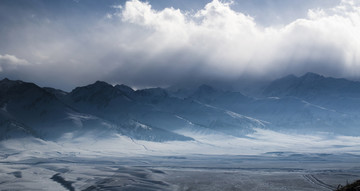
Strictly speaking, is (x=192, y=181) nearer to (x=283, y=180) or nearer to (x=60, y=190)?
(x=283, y=180)

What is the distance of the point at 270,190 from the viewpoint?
84562mm

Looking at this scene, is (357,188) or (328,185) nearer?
(357,188)

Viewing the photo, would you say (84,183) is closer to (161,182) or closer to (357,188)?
(161,182)

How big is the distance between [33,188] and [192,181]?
40.9 meters

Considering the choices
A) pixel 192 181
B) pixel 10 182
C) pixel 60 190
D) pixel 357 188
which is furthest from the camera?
pixel 192 181

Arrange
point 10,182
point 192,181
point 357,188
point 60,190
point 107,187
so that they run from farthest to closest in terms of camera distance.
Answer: point 192,181 < point 10,182 < point 107,187 < point 60,190 < point 357,188

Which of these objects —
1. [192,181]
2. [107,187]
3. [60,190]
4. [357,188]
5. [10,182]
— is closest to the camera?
[357,188]

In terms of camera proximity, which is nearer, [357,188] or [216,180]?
[357,188]

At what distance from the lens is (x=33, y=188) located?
84812 millimetres

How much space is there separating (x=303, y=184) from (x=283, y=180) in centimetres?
898

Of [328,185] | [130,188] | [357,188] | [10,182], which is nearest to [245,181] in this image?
[328,185]

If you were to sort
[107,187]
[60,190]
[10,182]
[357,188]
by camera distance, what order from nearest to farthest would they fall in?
1. [357,188]
2. [60,190]
3. [107,187]
4. [10,182]

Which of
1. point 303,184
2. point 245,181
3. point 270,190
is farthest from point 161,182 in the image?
point 303,184

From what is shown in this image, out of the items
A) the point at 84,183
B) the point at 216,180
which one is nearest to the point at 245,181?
the point at 216,180
